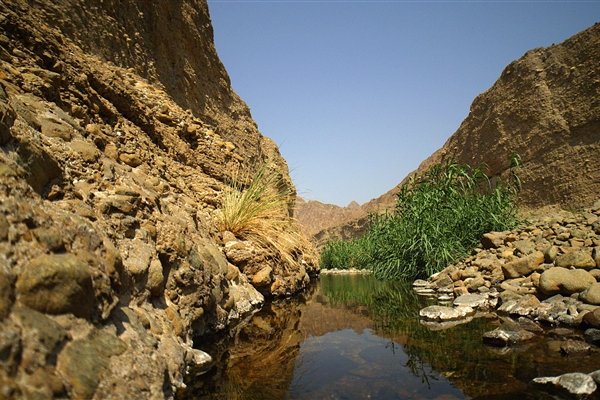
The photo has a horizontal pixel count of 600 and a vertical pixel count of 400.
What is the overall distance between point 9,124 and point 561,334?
3.29 meters

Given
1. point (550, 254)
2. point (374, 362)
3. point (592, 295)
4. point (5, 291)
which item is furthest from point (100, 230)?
point (550, 254)

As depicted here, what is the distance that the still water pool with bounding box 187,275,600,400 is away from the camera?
161cm

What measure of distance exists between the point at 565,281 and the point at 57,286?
3657 millimetres

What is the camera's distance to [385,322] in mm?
3086

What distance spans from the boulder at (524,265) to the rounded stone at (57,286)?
4193mm

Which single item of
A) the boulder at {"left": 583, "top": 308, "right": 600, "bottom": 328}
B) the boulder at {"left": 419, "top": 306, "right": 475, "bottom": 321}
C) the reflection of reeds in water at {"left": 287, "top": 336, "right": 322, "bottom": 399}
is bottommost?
the reflection of reeds in water at {"left": 287, "top": 336, "right": 322, "bottom": 399}

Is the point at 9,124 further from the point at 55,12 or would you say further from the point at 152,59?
the point at 152,59

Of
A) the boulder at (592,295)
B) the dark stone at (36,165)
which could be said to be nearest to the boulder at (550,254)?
the boulder at (592,295)

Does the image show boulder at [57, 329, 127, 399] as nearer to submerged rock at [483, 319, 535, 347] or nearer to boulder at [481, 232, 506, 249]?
submerged rock at [483, 319, 535, 347]

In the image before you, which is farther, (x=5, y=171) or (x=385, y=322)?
(x=385, y=322)

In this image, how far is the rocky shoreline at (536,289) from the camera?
7.03 feet

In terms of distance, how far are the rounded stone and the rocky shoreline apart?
6.14ft

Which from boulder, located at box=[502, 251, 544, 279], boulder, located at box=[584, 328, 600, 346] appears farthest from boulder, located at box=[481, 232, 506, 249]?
boulder, located at box=[584, 328, 600, 346]

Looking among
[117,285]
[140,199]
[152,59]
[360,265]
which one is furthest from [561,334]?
[360,265]
